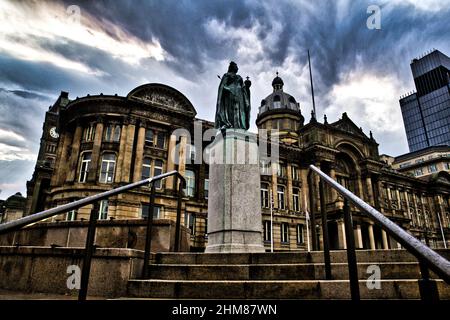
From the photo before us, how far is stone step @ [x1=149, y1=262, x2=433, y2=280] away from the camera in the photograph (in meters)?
3.78

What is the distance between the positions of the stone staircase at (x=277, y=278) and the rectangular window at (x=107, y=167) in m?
23.9

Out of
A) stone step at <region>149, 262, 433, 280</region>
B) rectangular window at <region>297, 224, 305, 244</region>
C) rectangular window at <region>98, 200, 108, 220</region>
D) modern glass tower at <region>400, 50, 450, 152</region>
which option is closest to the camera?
stone step at <region>149, 262, 433, 280</region>

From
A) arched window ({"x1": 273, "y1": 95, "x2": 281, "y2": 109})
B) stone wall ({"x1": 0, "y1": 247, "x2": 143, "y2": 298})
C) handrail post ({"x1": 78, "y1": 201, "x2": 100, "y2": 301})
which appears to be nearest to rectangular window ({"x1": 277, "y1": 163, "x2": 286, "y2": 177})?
arched window ({"x1": 273, "y1": 95, "x2": 281, "y2": 109})

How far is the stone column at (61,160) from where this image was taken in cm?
2728

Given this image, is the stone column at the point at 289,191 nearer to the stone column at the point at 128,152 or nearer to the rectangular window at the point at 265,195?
the rectangular window at the point at 265,195

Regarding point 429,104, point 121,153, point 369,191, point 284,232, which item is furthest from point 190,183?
point 429,104

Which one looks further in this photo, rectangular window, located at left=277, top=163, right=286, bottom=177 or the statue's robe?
rectangular window, located at left=277, top=163, right=286, bottom=177

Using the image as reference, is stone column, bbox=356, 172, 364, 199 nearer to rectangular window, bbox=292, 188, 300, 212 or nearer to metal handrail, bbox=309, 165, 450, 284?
rectangular window, bbox=292, 188, 300, 212

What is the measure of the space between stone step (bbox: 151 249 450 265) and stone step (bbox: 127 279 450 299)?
3.11 feet

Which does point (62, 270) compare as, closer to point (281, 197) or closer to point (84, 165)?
point (84, 165)

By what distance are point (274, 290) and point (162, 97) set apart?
28.6 m

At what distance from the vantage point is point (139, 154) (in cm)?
2761

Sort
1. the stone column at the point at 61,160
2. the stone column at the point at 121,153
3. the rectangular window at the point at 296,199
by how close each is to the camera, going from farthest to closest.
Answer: the rectangular window at the point at 296,199
the stone column at the point at 61,160
the stone column at the point at 121,153

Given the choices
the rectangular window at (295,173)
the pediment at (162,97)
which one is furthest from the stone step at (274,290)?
the rectangular window at (295,173)
